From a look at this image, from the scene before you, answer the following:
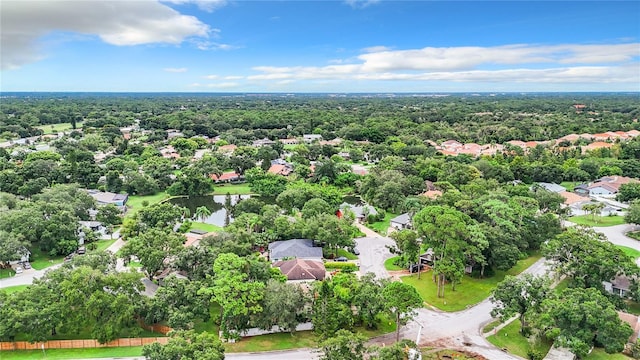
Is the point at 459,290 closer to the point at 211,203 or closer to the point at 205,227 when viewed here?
the point at 205,227

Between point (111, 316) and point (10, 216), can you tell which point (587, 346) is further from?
point (10, 216)

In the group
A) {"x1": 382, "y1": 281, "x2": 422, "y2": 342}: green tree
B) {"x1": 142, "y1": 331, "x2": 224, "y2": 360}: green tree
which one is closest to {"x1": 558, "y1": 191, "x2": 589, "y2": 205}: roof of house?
{"x1": 382, "y1": 281, "x2": 422, "y2": 342}: green tree

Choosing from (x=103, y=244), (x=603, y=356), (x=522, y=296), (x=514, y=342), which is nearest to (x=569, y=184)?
(x=522, y=296)

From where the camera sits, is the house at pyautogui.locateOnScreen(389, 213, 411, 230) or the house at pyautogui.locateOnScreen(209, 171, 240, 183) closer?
the house at pyautogui.locateOnScreen(389, 213, 411, 230)

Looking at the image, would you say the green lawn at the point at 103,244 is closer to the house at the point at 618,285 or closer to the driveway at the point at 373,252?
the driveway at the point at 373,252

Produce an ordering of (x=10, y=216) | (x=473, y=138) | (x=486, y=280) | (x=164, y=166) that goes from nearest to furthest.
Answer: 1. (x=486, y=280)
2. (x=10, y=216)
3. (x=164, y=166)
4. (x=473, y=138)

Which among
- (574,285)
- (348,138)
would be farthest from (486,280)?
(348,138)

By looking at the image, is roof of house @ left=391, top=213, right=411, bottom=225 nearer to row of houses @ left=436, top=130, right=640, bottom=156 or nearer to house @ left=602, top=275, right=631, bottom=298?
house @ left=602, top=275, right=631, bottom=298
